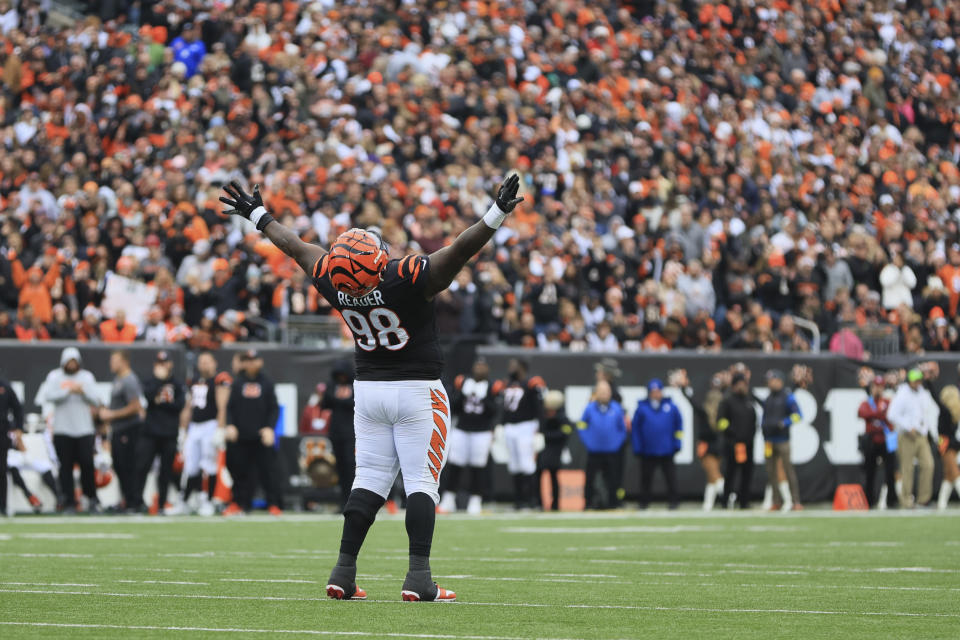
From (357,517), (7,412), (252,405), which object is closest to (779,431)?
(252,405)

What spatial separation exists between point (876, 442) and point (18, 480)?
11.8m

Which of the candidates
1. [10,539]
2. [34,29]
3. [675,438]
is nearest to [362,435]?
[10,539]

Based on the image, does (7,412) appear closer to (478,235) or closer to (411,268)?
(411,268)

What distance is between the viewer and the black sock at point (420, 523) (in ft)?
28.1

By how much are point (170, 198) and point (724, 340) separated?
28.2ft

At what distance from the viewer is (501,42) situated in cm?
3050

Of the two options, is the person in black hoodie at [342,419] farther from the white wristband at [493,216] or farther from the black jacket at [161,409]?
the white wristband at [493,216]

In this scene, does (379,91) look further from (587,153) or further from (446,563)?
(446,563)

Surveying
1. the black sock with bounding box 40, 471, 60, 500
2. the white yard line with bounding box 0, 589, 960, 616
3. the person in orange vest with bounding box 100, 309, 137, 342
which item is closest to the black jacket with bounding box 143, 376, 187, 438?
the black sock with bounding box 40, 471, 60, 500

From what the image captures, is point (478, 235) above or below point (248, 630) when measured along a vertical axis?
above

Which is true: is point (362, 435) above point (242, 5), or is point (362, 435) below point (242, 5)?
below

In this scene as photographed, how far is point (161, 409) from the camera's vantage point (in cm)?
2045

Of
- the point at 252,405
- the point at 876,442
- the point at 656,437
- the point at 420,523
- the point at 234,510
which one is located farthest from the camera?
the point at 876,442

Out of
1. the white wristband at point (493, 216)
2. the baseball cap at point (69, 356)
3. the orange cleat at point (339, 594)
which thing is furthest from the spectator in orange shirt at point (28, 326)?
the white wristband at point (493, 216)
